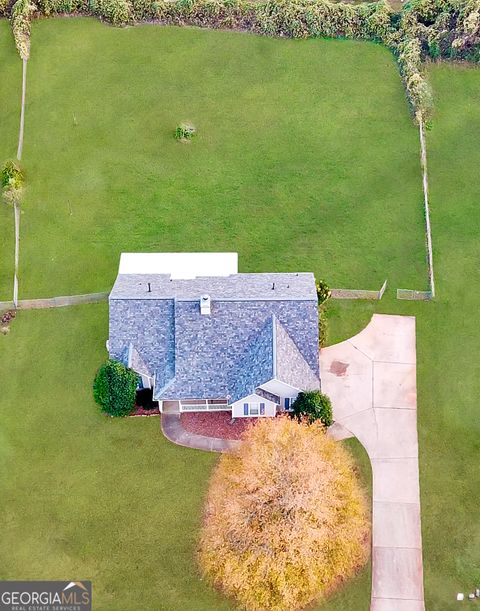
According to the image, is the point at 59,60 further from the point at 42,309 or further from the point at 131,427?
the point at 131,427

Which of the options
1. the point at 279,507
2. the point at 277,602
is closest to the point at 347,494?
the point at 279,507

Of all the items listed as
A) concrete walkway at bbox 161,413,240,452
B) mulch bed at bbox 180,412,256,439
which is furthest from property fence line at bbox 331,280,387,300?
concrete walkway at bbox 161,413,240,452

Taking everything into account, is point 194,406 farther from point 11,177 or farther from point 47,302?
point 11,177

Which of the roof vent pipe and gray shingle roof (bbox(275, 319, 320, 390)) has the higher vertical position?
the roof vent pipe

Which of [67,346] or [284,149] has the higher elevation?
[284,149]

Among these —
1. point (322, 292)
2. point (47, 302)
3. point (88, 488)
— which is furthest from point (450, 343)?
point (47, 302)

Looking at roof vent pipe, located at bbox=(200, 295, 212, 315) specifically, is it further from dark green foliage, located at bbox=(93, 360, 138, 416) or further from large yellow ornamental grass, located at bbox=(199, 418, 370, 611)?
large yellow ornamental grass, located at bbox=(199, 418, 370, 611)
